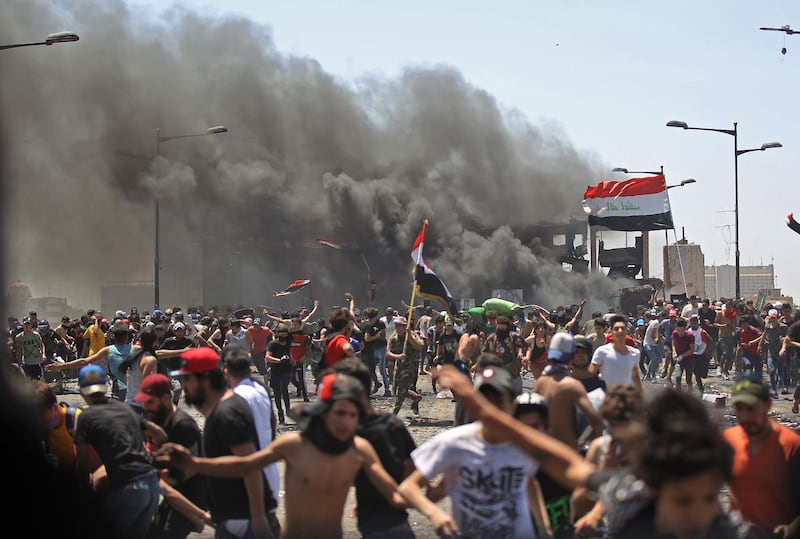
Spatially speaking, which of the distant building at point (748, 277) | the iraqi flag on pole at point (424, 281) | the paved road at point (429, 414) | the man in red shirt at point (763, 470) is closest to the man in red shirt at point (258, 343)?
the paved road at point (429, 414)

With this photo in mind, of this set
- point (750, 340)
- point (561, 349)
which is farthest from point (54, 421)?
point (750, 340)

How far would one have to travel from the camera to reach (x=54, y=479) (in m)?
4.68

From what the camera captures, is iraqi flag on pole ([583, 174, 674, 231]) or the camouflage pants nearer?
the camouflage pants

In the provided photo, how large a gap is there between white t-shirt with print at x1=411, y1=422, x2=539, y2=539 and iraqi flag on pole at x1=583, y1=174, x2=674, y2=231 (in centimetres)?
2584

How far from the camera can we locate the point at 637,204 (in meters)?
28.7

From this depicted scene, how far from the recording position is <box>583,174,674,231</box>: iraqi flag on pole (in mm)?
28453

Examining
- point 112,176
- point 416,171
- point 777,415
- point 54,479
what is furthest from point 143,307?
point 54,479

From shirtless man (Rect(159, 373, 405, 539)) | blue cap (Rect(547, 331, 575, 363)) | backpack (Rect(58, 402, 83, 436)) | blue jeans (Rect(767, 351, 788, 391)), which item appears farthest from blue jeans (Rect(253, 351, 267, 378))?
shirtless man (Rect(159, 373, 405, 539))

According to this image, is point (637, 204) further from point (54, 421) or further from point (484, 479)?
point (484, 479)

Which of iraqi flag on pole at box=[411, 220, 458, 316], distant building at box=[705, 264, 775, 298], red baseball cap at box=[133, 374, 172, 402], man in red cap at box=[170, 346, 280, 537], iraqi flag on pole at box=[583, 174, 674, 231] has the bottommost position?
distant building at box=[705, 264, 775, 298]

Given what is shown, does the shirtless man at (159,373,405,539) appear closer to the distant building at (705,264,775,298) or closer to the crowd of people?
the crowd of people

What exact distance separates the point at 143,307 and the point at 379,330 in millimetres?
28316

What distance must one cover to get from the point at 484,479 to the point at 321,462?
0.62 metres

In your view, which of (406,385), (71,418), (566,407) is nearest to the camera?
(566,407)
